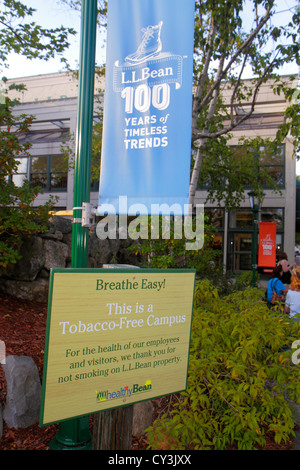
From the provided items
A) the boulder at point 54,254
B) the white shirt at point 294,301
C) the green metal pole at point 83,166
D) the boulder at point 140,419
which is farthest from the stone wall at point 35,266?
the white shirt at point 294,301

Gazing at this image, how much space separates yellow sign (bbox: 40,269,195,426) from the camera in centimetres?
197

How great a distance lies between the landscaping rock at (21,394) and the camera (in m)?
3.38

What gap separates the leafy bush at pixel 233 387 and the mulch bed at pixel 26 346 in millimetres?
512

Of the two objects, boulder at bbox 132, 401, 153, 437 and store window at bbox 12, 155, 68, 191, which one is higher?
store window at bbox 12, 155, 68, 191

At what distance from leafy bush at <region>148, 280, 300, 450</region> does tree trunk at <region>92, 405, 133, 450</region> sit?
43cm

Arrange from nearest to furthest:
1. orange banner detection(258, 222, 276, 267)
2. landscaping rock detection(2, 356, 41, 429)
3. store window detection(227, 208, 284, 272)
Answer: landscaping rock detection(2, 356, 41, 429) → orange banner detection(258, 222, 276, 267) → store window detection(227, 208, 284, 272)

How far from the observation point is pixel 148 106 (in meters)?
2.98

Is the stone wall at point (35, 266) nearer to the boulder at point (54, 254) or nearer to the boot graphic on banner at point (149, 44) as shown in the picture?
the boulder at point (54, 254)

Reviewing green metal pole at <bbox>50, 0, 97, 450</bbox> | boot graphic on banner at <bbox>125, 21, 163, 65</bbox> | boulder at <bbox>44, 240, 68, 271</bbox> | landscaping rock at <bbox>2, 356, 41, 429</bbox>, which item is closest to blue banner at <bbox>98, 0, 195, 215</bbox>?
boot graphic on banner at <bbox>125, 21, 163, 65</bbox>

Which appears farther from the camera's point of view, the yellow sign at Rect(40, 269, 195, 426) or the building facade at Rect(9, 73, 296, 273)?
the building facade at Rect(9, 73, 296, 273)

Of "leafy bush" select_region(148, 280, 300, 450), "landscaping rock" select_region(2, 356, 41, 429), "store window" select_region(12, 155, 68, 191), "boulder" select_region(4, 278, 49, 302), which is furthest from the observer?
"store window" select_region(12, 155, 68, 191)

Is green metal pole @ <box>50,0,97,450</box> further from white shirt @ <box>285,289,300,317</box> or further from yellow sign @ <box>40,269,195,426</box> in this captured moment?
white shirt @ <box>285,289,300,317</box>

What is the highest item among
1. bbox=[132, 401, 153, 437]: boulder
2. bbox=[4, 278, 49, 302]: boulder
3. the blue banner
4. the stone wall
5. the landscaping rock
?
the blue banner

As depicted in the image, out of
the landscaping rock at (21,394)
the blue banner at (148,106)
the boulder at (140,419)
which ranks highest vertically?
the blue banner at (148,106)
